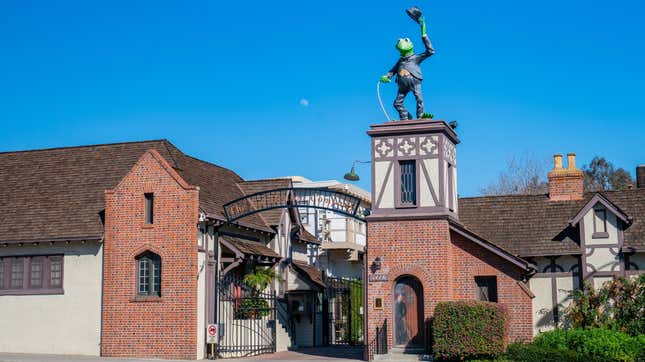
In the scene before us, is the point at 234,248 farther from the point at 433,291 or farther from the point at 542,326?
the point at 542,326

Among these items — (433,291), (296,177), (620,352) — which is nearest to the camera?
(620,352)

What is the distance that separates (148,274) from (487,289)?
35.7 ft

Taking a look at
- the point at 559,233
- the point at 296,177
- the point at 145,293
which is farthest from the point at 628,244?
the point at 296,177

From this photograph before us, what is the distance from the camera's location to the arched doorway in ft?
82.3

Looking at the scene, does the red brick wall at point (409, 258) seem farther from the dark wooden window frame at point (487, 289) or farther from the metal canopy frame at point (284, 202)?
the dark wooden window frame at point (487, 289)

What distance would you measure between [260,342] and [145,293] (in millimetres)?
4762

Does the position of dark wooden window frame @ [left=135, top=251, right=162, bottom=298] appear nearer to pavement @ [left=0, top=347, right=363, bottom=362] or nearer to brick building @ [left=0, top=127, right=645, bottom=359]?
brick building @ [left=0, top=127, right=645, bottom=359]

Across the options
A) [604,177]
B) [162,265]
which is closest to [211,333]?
[162,265]

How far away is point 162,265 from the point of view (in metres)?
27.0

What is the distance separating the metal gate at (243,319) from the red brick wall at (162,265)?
153 centimetres

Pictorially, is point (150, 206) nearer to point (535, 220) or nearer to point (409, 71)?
point (409, 71)

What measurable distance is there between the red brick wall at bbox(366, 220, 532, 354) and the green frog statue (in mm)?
3634

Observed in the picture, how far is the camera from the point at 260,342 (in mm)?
29766

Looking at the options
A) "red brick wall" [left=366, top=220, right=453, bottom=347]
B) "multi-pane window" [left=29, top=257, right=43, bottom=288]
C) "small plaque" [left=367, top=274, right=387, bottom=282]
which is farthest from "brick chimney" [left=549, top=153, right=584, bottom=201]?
"multi-pane window" [left=29, top=257, right=43, bottom=288]
